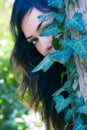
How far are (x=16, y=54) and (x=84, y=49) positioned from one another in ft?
5.25

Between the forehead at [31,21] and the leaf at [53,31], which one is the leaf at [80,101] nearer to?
the leaf at [53,31]

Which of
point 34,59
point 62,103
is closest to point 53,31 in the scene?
point 62,103

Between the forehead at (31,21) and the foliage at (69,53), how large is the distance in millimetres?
705

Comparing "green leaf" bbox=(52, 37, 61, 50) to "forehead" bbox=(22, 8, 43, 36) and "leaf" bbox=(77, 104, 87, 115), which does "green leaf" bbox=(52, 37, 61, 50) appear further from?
"forehead" bbox=(22, 8, 43, 36)

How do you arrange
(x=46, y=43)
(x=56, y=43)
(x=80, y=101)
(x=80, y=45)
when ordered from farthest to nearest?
(x=46, y=43) < (x=56, y=43) < (x=80, y=101) < (x=80, y=45)

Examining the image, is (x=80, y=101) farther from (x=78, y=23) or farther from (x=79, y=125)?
(x=78, y=23)

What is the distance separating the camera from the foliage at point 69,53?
2.00 m

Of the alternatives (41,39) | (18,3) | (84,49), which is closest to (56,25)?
(84,49)

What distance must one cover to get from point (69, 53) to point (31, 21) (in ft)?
3.05

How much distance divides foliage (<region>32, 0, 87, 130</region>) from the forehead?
71 centimetres

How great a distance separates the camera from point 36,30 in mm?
2920

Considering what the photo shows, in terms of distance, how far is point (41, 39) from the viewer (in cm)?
288

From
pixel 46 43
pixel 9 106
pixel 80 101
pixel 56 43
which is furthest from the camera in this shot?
pixel 9 106

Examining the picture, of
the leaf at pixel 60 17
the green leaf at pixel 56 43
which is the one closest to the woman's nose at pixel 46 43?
the green leaf at pixel 56 43
